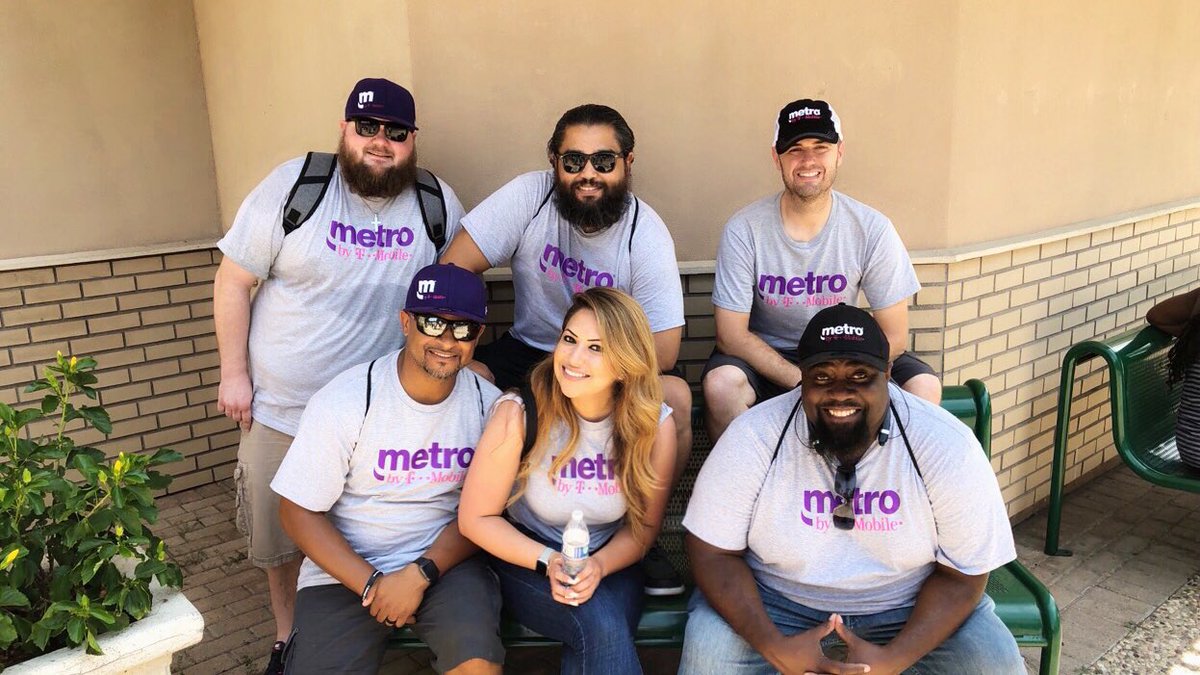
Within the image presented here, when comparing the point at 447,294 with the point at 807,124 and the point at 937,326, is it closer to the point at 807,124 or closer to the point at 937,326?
the point at 807,124

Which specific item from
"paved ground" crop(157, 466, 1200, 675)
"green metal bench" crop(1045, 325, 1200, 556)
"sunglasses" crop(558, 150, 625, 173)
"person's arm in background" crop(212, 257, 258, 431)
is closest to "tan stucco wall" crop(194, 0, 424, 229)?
"sunglasses" crop(558, 150, 625, 173)

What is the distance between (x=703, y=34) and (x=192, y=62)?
314 centimetres

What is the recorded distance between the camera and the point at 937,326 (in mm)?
4121

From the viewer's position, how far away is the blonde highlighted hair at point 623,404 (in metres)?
2.84

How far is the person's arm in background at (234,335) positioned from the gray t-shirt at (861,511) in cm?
178

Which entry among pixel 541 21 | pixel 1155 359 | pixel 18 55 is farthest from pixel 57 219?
pixel 1155 359

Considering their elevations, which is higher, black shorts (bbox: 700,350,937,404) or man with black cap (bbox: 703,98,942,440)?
man with black cap (bbox: 703,98,942,440)

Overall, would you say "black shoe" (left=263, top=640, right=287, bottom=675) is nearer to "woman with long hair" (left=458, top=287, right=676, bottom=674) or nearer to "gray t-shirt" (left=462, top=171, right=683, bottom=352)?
"woman with long hair" (left=458, top=287, right=676, bottom=674)

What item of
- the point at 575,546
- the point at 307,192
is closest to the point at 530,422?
the point at 575,546

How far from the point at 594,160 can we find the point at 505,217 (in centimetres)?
41

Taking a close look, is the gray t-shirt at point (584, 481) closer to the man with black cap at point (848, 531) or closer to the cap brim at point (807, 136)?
the man with black cap at point (848, 531)

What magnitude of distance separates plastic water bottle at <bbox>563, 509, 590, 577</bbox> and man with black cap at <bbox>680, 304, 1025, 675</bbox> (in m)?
0.34

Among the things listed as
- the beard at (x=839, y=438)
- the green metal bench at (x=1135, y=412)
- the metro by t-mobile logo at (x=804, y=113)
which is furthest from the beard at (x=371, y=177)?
the green metal bench at (x=1135, y=412)

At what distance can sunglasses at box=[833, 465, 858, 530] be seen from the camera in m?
2.70
